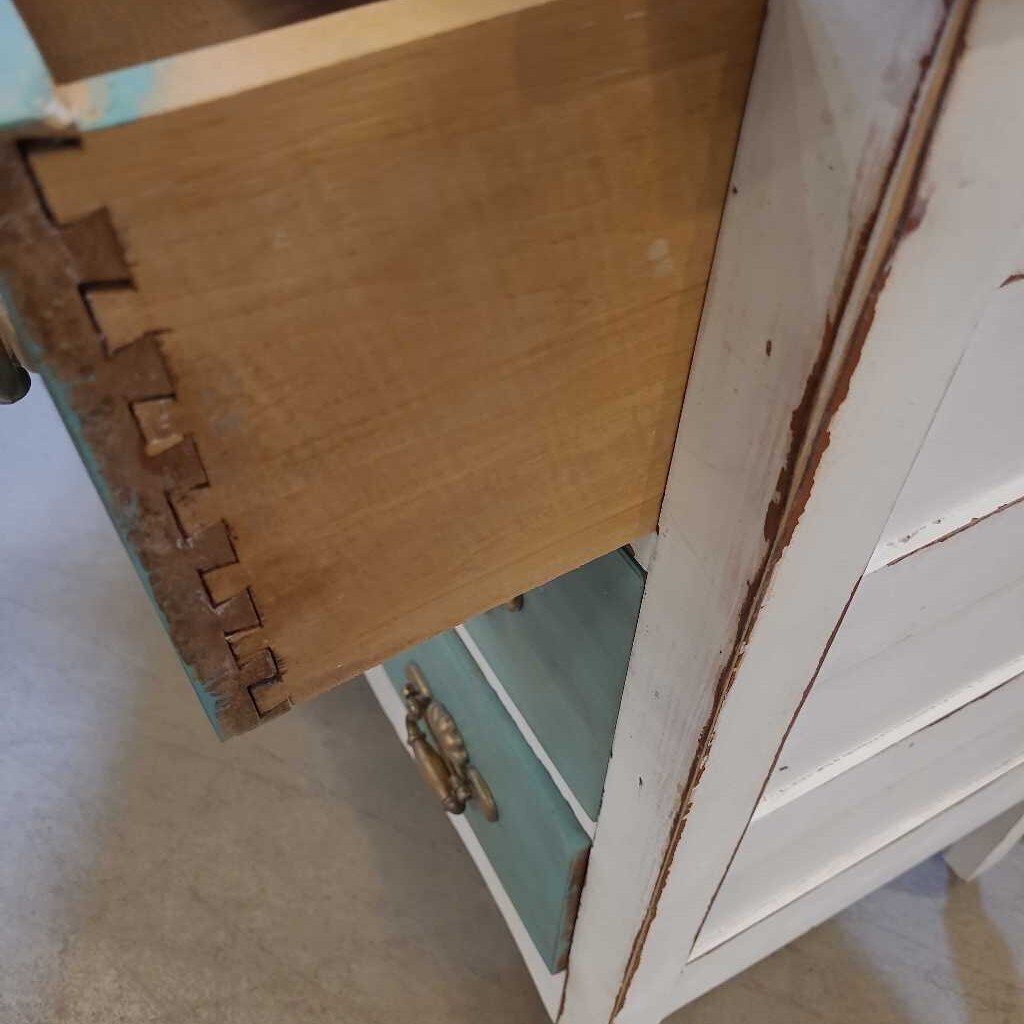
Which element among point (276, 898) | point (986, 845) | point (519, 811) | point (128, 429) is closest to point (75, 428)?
point (128, 429)

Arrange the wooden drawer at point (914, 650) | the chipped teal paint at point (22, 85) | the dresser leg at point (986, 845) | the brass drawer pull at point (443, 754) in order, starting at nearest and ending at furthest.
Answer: the chipped teal paint at point (22, 85) < the wooden drawer at point (914, 650) < the brass drawer pull at point (443, 754) < the dresser leg at point (986, 845)

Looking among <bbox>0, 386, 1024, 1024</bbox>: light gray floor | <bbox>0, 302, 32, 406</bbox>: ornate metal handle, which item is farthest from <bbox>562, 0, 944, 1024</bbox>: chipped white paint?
<bbox>0, 386, 1024, 1024</bbox>: light gray floor

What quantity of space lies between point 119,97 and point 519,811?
2.08 ft

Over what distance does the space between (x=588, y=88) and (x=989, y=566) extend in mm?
365

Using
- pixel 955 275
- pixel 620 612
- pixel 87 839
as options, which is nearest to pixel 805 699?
pixel 620 612

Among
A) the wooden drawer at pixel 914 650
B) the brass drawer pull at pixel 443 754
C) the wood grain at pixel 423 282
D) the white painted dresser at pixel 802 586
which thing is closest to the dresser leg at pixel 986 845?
the white painted dresser at pixel 802 586

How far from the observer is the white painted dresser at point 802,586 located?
225 millimetres

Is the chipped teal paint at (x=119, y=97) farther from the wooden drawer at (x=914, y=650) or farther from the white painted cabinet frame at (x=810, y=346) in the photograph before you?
the wooden drawer at (x=914, y=650)

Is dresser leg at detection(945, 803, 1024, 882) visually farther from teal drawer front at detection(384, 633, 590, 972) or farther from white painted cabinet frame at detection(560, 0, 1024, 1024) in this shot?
white painted cabinet frame at detection(560, 0, 1024, 1024)

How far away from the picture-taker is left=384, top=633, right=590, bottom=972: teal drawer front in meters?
0.65

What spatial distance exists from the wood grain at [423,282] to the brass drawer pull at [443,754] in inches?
19.0

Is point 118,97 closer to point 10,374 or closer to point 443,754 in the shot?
point 10,374

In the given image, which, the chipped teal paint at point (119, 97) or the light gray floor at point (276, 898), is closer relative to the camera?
the chipped teal paint at point (119, 97)

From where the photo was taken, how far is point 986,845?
105cm
